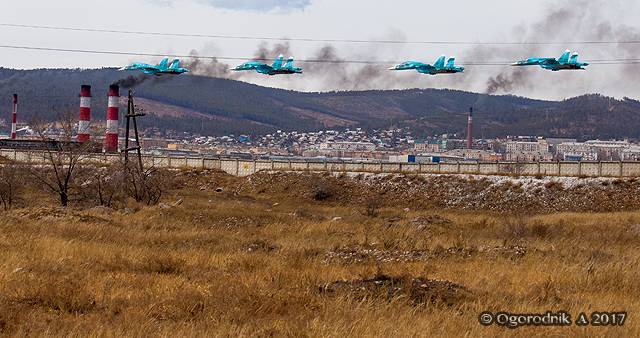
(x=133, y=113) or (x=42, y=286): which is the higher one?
(x=133, y=113)

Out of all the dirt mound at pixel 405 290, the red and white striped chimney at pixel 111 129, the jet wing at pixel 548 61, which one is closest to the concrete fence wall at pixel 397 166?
the jet wing at pixel 548 61

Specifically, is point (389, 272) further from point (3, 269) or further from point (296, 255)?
point (3, 269)

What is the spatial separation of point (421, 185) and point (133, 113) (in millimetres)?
21278

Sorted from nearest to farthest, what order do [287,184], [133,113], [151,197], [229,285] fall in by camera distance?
[229,285] → [151,197] → [133,113] → [287,184]

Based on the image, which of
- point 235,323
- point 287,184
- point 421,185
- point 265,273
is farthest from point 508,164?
point 235,323

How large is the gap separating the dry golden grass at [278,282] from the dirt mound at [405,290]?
0.09 meters

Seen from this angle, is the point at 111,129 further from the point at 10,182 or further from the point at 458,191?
the point at 458,191

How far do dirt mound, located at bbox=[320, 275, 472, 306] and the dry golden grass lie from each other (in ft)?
0.30

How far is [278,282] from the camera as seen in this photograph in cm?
1026

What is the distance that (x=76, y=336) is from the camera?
6.84 metres

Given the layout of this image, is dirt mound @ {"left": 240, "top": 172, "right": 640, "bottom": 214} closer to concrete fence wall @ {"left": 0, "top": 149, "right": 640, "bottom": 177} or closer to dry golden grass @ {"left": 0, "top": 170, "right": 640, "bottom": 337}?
concrete fence wall @ {"left": 0, "top": 149, "right": 640, "bottom": 177}

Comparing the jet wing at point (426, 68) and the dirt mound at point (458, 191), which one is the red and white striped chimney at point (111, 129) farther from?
the jet wing at point (426, 68)

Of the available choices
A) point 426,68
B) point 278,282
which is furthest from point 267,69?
point 278,282

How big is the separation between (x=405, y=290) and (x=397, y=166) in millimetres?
49988
